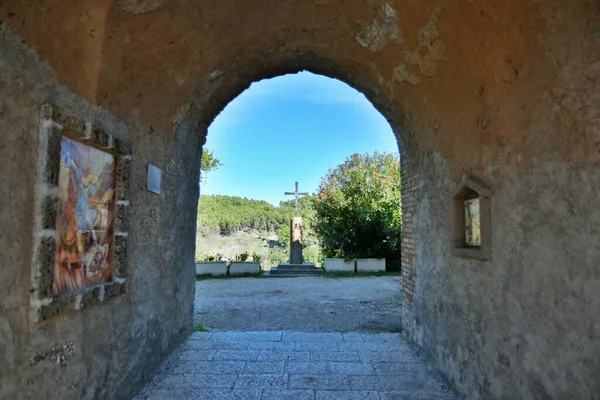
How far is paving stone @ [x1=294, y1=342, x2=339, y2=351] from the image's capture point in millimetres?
4734

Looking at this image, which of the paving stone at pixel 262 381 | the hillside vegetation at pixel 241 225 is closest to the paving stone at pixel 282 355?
the paving stone at pixel 262 381

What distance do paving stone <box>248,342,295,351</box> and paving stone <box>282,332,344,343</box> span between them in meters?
0.17

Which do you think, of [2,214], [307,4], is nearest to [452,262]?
[307,4]

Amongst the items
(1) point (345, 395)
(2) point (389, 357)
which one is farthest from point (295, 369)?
(2) point (389, 357)

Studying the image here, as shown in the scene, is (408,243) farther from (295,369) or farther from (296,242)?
(296,242)

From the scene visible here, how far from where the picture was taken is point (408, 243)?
523 centimetres

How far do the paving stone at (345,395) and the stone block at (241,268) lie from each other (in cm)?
1022

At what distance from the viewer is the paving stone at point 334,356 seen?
4398 mm

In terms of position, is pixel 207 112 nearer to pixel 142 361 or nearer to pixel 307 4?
pixel 307 4

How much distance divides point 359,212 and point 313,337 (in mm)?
10017

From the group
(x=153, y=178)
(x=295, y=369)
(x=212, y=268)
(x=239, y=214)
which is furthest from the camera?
(x=239, y=214)

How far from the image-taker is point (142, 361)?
11.9ft

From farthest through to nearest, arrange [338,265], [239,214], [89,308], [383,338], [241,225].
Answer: [239,214] → [241,225] → [338,265] → [383,338] → [89,308]

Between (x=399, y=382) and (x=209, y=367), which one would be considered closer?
(x=399, y=382)
